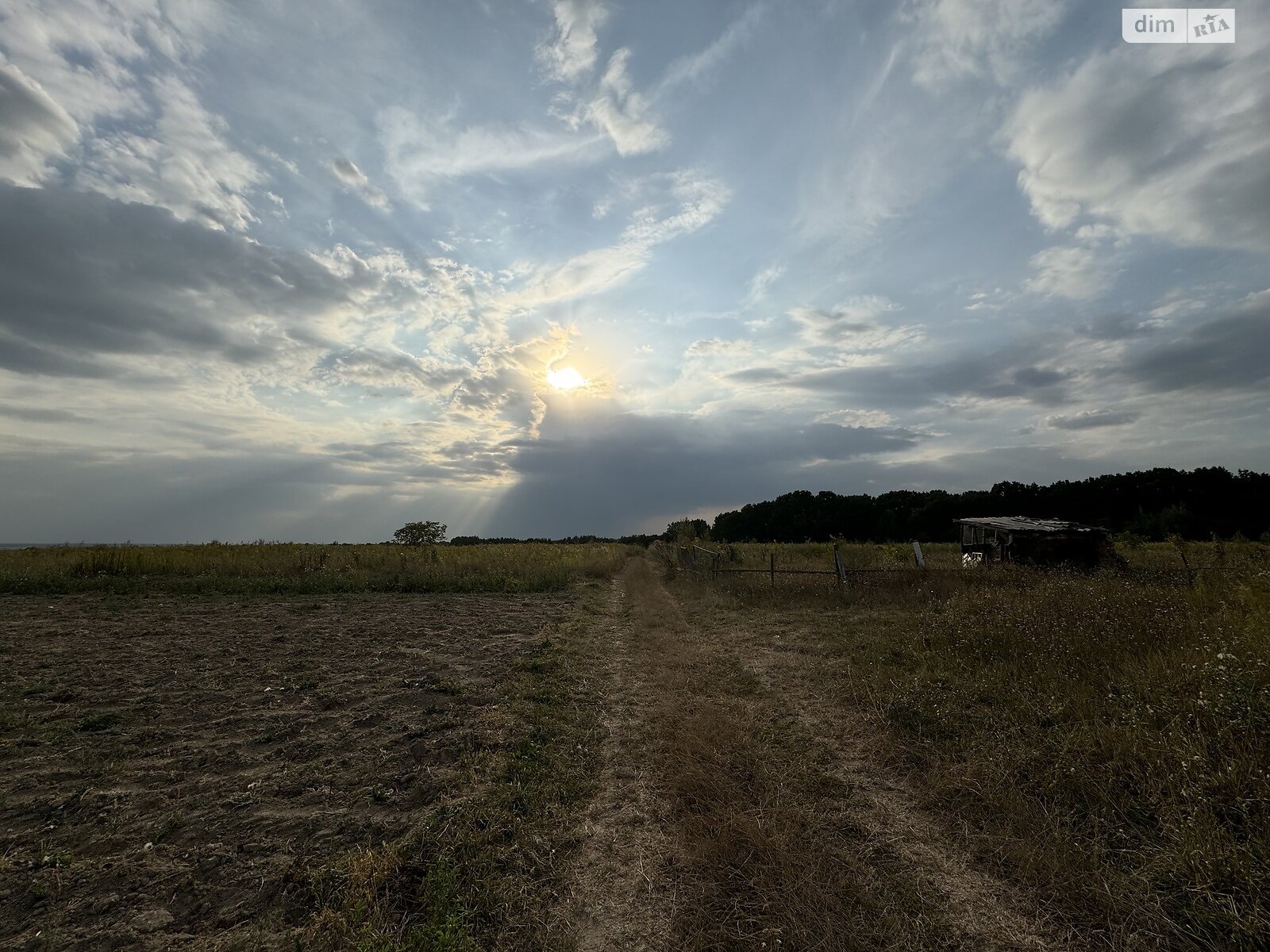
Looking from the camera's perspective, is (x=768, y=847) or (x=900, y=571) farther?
(x=900, y=571)

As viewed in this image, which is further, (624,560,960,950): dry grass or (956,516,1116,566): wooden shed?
(956,516,1116,566): wooden shed

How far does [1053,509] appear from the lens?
203 feet

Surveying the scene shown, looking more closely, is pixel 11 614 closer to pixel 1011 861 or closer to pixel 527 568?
pixel 527 568

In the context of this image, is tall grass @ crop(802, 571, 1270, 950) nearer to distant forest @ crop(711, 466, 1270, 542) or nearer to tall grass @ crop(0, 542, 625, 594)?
tall grass @ crop(0, 542, 625, 594)

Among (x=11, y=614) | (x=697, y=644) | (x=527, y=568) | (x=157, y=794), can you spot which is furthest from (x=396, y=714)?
(x=527, y=568)

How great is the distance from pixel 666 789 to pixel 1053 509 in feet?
242

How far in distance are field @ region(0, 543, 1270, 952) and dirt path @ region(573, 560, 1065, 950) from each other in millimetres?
28

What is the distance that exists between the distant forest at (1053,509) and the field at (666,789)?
3066 centimetres

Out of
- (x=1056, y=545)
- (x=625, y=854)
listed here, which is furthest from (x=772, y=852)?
(x=1056, y=545)

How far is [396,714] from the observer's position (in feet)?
23.8

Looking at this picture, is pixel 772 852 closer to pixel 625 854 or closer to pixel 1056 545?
pixel 625 854

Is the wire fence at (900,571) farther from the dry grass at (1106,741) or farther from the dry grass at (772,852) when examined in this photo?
the dry grass at (772,852)

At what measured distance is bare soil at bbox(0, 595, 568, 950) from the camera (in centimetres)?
360

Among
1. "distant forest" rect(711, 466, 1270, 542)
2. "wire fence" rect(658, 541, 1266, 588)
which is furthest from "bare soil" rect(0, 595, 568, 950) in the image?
"distant forest" rect(711, 466, 1270, 542)
